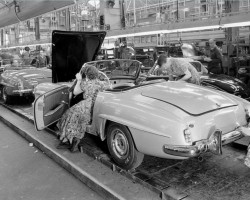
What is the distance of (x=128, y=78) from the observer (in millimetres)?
5410

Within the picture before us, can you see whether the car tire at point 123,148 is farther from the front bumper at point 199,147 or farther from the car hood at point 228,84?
the car hood at point 228,84

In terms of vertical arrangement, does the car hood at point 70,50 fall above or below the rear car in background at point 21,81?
above

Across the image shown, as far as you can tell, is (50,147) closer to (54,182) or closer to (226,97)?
(54,182)

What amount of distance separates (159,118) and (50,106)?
212 centimetres

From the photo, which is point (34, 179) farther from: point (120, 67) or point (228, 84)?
point (228, 84)

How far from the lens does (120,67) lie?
568cm

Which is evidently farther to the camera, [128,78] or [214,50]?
[214,50]

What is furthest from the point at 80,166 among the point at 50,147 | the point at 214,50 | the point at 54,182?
the point at 214,50

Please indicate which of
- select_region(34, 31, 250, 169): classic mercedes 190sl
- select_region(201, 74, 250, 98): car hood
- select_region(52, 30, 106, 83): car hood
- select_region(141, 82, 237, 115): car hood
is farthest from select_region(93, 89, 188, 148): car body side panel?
select_region(201, 74, 250, 98): car hood

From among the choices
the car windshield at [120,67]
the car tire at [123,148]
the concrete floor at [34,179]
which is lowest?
the concrete floor at [34,179]

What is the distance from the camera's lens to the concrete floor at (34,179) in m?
3.59

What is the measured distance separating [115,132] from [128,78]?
5.84ft

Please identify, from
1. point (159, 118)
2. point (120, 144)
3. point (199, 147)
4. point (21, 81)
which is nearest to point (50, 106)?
point (120, 144)

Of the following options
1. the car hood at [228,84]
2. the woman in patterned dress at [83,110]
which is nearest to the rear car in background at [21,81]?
the woman in patterned dress at [83,110]
